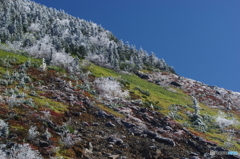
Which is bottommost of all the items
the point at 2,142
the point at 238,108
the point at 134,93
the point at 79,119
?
the point at 2,142

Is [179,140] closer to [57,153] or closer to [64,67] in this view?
[57,153]

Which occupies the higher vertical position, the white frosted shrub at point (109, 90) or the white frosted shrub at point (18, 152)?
the white frosted shrub at point (109, 90)

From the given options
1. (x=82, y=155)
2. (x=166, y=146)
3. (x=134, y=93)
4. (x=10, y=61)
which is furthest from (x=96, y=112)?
(x=10, y=61)

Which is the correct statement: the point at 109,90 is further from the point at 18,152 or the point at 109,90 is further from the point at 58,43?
the point at 58,43

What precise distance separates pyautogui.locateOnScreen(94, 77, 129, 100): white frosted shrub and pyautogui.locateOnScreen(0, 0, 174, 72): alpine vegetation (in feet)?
32.7

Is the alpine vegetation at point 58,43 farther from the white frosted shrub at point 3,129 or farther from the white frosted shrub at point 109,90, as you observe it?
the white frosted shrub at point 3,129

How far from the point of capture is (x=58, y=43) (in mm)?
81625

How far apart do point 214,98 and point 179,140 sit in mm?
57046

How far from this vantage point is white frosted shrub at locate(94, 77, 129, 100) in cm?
4814

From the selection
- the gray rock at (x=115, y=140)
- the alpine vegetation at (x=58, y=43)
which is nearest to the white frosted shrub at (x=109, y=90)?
the alpine vegetation at (x=58, y=43)

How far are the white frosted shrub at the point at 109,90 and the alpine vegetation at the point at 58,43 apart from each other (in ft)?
A: 32.7

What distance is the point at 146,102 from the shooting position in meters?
51.4

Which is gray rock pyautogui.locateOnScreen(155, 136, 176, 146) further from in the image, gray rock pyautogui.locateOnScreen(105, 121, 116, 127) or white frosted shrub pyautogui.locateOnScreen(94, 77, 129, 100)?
white frosted shrub pyautogui.locateOnScreen(94, 77, 129, 100)

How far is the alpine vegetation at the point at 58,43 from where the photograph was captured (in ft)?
231
